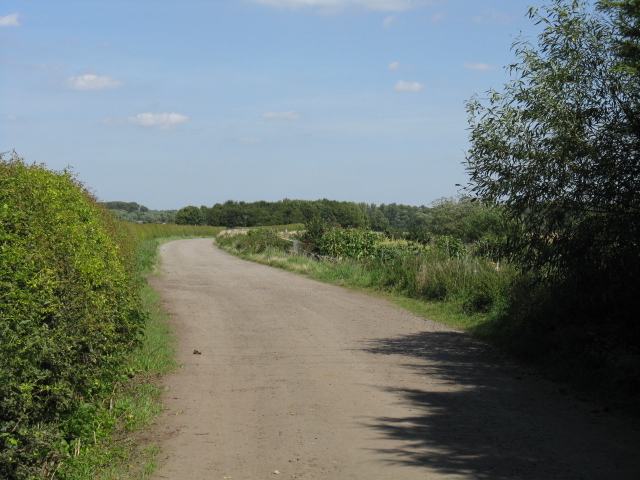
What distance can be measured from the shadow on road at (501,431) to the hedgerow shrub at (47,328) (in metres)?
2.96

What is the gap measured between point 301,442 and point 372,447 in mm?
721

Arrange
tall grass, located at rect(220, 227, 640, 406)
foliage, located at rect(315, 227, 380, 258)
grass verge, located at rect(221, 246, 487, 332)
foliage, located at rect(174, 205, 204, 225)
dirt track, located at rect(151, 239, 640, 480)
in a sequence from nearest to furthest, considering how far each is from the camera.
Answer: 1. dirt track, located at rect(151, 239, 640, 480)
2. tall grass, located at rect(220, 227, 640, 406)
3. grass verge, located at rect(221, 246, 487, 332)
4. foliage, located at rect(315, 227, 380, 258)
5. foliage, located at rect(174, 205, 204, 225)

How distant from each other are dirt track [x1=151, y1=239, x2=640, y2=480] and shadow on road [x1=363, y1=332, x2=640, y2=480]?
2cm

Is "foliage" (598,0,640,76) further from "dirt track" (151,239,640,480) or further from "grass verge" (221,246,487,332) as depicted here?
"grass verge" (221,246,487,332)

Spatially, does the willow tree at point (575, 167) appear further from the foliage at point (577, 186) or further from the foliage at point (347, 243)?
the foliage at point (347, 243)

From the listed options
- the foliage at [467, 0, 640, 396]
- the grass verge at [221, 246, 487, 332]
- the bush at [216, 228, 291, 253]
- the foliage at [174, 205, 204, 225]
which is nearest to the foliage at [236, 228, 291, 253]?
the bush at [216, 228, 291, 253]

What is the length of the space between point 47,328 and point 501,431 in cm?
458

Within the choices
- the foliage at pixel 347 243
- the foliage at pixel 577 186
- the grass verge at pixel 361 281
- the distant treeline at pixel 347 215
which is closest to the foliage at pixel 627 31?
the foliage at pixel 577 186

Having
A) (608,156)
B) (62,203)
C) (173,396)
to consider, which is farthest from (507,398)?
(62,203)

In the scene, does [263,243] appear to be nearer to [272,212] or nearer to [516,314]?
[516,314]

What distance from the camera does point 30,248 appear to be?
5.89 metres

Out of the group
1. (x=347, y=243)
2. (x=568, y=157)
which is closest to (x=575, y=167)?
(x=568, y=157)

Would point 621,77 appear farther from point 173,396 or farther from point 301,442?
point 173,396

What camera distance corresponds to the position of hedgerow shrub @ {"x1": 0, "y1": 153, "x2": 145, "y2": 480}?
4.72m
